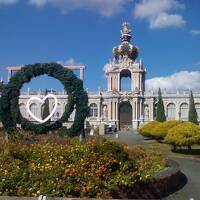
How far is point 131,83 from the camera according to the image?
101500mm

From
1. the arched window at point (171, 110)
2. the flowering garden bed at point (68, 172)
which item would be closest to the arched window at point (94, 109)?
the arched window at point (171, 110)

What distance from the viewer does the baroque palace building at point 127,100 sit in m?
98.1

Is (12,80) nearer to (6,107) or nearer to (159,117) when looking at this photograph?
(6,107)

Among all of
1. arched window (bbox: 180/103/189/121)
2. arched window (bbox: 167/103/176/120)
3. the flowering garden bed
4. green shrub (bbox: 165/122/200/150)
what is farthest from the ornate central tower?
the flowering garden bed

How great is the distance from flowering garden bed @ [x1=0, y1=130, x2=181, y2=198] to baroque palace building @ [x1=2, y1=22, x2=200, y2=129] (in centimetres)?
7931

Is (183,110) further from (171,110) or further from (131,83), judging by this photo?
(131,83)

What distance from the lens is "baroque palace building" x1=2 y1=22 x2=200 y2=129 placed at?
98062 mm

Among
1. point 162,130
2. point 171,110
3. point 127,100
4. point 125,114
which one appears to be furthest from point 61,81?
point 171,110

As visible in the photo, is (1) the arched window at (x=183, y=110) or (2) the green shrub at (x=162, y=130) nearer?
(2) the green shrub at (x=162, y=130)

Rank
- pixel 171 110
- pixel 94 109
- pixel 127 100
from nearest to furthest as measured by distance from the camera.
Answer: pixel 127 100 → pixel 171 110 → pixel 94 109

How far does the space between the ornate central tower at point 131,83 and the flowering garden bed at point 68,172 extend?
7905 centimetres

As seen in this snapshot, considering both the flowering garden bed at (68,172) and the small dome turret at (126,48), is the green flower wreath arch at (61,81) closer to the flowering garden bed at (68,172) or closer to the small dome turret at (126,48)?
the flowering garden bed at (68,172)

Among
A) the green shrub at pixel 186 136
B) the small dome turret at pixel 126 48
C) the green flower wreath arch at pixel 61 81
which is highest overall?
the small dome turret at pixel 126 48

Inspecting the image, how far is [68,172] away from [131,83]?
88.0 metres
